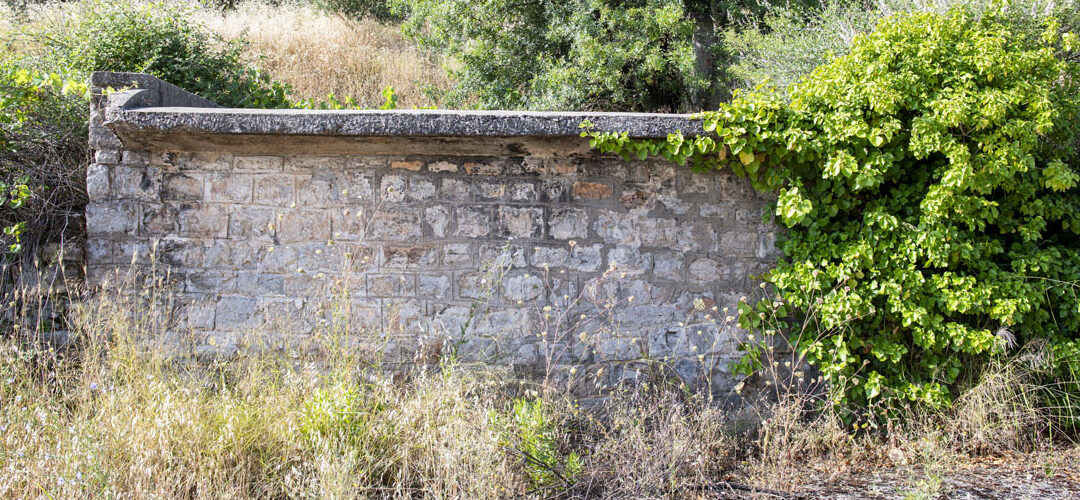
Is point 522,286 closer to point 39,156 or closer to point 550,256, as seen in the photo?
point 550,256

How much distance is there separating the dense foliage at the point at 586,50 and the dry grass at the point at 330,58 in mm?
1023

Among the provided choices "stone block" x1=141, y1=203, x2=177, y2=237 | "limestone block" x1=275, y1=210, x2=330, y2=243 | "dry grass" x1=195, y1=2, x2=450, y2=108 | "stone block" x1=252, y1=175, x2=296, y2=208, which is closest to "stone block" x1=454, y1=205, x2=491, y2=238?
"limestone block" x1=275, y1=210, x2=330, y2=243

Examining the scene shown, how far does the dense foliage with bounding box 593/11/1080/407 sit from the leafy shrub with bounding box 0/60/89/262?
3.33 meters

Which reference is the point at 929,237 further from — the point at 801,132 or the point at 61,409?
the point at 61,409

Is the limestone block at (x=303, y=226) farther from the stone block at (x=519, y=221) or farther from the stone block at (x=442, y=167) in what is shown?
the stone block at (x=519, y=221)

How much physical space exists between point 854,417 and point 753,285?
3.16 ft

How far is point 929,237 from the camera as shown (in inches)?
142

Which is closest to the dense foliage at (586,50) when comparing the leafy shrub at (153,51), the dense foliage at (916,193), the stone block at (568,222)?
the leafy shrub at (153,51)

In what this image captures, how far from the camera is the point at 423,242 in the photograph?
3.89 meters

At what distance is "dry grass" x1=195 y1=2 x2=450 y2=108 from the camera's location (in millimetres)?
10508

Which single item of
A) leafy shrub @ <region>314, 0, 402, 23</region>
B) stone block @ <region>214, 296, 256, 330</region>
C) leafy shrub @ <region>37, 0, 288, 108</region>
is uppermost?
leafy shrub @ <region>314, 0, 402, 23</region>

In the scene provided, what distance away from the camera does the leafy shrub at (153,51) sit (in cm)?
594

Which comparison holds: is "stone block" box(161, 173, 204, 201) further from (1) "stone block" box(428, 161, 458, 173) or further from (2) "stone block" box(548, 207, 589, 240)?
(2) "stone block" box(548, 207, 589, 240)

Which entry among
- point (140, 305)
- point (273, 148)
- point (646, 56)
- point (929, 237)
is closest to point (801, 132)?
point (929, 237)
